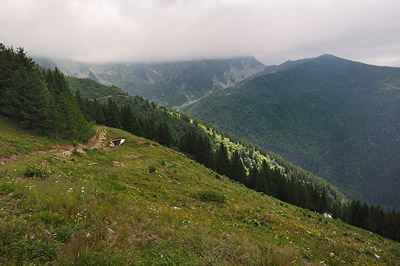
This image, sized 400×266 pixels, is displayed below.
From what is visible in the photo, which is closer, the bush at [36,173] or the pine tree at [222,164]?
the bush at [36,173]

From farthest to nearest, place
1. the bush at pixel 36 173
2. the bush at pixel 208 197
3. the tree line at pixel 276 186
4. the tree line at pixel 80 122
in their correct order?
the tree line at pixel 276 186 → the tree line at pixel 80 122 → the bush at pixel 208 197 → the bush at pixel 36 173

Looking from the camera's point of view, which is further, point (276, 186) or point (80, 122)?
point (276, 186)

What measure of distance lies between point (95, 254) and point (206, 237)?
4.39m

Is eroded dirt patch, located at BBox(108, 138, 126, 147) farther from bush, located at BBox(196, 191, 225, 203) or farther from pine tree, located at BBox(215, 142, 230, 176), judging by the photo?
pine tree, located at BBox(215, 142, 230, 176)

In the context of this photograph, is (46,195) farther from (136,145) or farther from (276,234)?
(136,145)

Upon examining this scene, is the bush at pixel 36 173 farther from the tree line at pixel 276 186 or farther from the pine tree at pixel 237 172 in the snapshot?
the pine tree at pixel 237 172

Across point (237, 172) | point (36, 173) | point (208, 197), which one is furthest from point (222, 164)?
point (36, 173)

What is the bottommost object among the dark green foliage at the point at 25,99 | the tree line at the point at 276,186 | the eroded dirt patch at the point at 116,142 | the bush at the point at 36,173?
the tree line at the point at 276,186

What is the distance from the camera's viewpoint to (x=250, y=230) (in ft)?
38.9

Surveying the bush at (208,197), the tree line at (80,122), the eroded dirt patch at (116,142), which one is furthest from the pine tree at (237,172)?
the bush at (208,197)

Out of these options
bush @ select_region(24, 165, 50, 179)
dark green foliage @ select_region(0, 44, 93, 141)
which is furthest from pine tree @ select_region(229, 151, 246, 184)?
bush @ select_region(24, 165, 50, 179)

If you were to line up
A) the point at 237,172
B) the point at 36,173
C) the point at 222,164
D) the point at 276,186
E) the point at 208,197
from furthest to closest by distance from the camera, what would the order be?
the point at 237,172
the point at 222,164
the point at 276,186
the point at 208,197
the point at 36,173

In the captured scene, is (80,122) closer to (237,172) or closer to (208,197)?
(208,197)

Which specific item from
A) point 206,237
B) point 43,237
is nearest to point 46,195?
point 43,237
